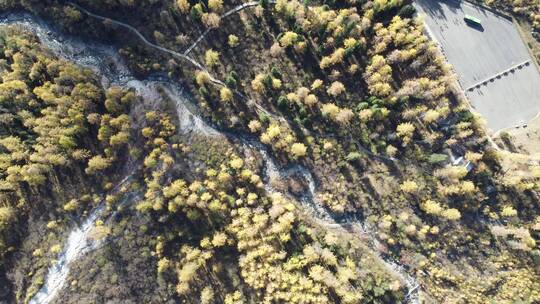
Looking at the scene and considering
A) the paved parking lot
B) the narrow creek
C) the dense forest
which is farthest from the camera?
the paved parking lot

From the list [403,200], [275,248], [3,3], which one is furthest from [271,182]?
[3,3]

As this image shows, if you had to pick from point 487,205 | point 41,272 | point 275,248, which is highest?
point 41,272

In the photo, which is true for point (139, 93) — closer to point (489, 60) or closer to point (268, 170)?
point (268, 170)

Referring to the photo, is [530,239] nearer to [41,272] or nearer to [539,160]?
[539,160]

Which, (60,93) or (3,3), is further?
(3,3)

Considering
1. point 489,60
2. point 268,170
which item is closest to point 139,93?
point 268,170

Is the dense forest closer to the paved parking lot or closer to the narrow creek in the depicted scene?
the narrow creek

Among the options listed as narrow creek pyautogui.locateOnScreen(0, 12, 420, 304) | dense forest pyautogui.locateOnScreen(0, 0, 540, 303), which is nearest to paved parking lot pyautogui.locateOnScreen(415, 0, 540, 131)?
dense forest pyautogui.locateOnScreen(0, 0, 540, 303)

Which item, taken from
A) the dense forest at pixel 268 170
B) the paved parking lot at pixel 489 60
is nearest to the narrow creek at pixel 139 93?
the dense forest at pixel 268 170
